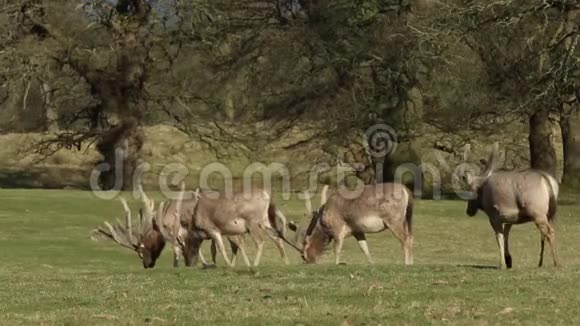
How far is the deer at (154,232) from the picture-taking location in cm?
2222

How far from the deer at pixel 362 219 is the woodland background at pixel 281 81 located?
1734 centimetres

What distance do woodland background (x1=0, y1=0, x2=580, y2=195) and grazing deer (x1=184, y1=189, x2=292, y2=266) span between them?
56.0ft

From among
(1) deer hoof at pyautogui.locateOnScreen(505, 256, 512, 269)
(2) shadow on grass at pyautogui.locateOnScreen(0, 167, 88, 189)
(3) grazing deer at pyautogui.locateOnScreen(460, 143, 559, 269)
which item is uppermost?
(2) shadow on grass at pyautogui.locateOnScreen(0, 167, 88, 189)

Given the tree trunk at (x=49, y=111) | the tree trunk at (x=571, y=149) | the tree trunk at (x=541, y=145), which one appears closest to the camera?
the tree trunk at (x=541, y=145)

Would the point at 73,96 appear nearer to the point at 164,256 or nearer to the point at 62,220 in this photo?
the point at 62,220

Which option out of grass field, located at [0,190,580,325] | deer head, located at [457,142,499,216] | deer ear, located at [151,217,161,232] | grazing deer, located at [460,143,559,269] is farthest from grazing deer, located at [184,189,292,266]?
grazing deer, located at [460,143,559,269]

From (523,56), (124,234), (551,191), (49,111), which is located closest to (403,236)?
(551,191)

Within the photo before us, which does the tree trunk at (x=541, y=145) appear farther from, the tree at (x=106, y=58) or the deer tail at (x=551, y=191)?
the deer tail at (x=551, y=191)

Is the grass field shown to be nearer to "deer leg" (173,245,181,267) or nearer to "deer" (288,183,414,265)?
"deer leg" (173,245,181,267)

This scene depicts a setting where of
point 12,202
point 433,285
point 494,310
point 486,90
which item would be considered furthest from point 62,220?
point 494,310

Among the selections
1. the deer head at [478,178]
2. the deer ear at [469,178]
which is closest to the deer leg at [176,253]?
the deer head at [478,178]

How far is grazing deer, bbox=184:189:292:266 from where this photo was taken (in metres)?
21.6

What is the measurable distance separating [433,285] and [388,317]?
247cm

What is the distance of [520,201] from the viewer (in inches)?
692
